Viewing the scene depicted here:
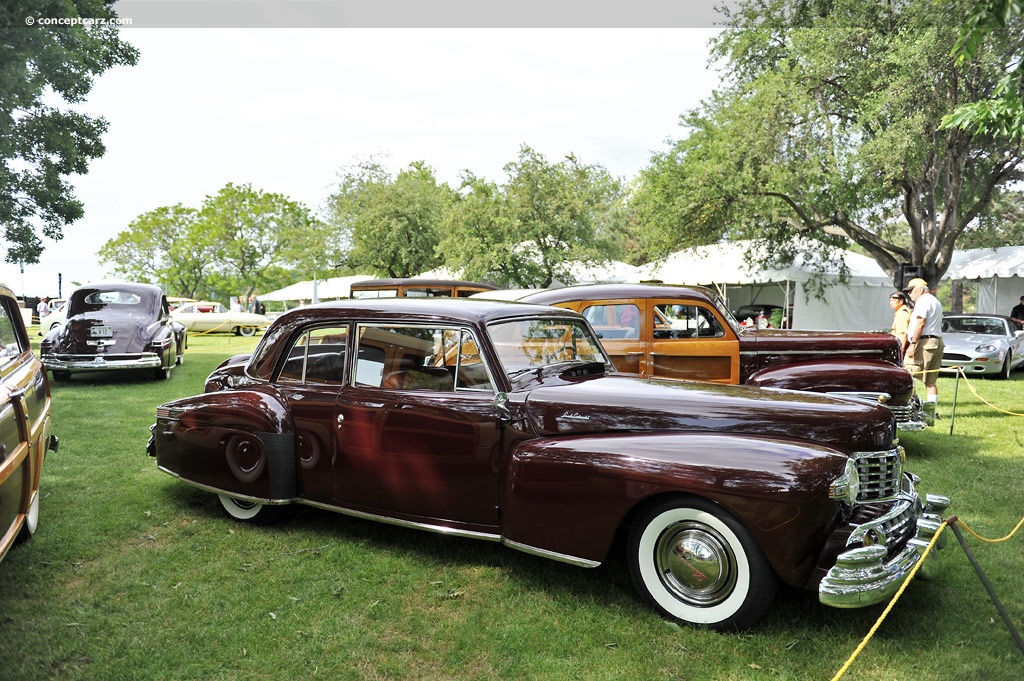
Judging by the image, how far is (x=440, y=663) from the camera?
3127 mm

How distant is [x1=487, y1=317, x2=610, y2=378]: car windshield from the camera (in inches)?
162

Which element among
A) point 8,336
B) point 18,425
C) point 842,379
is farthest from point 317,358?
point 842,379

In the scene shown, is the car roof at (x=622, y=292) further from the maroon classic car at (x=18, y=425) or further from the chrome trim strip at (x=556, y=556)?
the maroon classic car at (x=18, y=425)

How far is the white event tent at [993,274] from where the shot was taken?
21.7 metres

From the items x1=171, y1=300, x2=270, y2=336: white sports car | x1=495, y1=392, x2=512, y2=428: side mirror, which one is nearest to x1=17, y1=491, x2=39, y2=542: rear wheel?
x1=495, y1=392, x2=512, y2=428: side mirror

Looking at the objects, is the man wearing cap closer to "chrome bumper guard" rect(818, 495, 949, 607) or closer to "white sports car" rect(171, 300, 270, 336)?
"chrome bumper guard" rect(818, 495, 949, 607)

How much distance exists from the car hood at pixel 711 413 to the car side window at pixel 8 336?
345 centimetres

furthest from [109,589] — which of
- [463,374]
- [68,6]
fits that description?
[68,6]

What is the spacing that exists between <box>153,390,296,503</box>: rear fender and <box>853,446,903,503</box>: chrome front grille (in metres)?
3.43

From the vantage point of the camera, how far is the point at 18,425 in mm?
3648

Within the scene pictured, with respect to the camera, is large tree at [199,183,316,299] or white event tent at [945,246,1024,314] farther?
large tree at [199,183,316,299]

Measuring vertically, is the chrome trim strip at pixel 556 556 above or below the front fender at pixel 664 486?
below

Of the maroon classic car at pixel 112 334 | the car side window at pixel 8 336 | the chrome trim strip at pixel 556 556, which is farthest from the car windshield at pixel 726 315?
the maroon classic car at pixel 112 334

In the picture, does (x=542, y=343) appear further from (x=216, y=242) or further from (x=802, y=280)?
(x=216, y=242)
